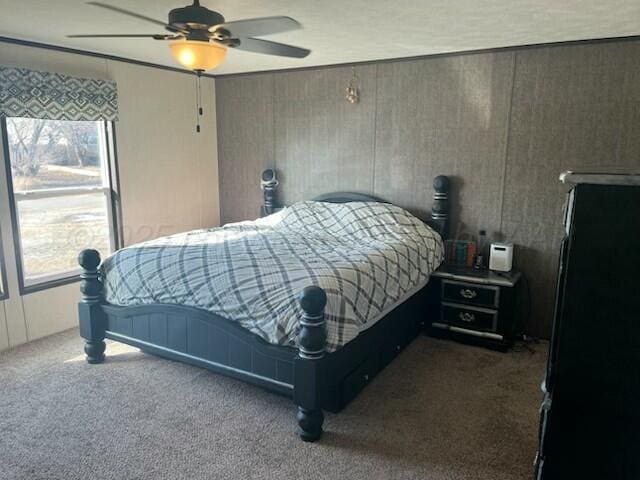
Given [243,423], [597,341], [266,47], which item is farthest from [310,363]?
[266,47]

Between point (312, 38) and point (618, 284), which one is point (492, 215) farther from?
point (618, 284)

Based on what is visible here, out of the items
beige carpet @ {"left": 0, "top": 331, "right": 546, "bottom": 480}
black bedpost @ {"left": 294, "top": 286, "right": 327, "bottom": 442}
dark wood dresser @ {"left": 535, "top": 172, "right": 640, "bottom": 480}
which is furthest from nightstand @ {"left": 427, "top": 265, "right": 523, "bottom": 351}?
dark wood dresser @ {"left": 535, "top": 172, "right": 640, "bottom": 480}

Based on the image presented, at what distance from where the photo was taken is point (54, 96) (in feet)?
12.1

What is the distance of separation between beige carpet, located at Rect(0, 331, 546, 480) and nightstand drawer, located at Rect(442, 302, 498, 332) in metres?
0.27

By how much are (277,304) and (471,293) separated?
1776 mm

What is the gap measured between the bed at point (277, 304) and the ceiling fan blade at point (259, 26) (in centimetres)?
125

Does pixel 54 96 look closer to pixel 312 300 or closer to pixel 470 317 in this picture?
pixel 312 300

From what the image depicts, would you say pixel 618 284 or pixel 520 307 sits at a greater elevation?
pixel 618 284

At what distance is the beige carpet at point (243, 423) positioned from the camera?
233 cm

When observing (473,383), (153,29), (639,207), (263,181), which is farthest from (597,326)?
(263,181)

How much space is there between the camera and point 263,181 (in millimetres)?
5031

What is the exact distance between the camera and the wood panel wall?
3.51 meters

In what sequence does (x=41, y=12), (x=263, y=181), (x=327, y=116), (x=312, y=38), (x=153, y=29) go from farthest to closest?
(x=263, y=181) < (x=327, y=116) < (x=312, y=38) < (x=153, y=29) < (x=41, y=12)

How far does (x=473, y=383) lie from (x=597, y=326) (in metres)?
1.94
